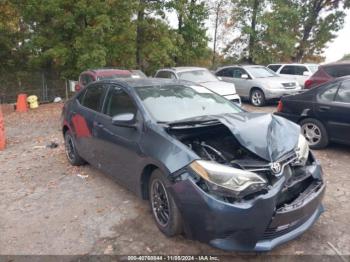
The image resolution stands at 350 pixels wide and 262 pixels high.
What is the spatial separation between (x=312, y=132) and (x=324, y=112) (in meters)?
0.50

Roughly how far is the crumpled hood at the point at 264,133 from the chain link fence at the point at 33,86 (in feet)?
50.1

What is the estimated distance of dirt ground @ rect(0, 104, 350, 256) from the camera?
3504mm

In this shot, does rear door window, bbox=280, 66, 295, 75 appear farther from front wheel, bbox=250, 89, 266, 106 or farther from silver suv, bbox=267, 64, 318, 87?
front wheel, bbox=250, 89, 266, 106

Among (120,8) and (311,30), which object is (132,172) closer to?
(120,8)

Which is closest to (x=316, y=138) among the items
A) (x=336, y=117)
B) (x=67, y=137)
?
(x=336, y=117)

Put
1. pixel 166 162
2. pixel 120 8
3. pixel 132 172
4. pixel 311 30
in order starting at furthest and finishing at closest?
pixel 311 30 → pixel 120 8 → pixel 132 172 → pixel 166 162

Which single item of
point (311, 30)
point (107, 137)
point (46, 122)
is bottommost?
point (46, 122)

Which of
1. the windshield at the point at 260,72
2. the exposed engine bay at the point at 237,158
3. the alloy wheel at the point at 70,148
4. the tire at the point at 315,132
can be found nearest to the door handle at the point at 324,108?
the tire at the point at 315,132

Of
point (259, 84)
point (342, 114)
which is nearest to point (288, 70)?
point (259, 84)

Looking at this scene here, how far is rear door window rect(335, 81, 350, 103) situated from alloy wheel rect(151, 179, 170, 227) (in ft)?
13.6

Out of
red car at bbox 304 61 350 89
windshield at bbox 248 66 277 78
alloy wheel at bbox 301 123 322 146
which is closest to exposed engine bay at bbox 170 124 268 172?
alloy wheel at bbox 301 123 322 146

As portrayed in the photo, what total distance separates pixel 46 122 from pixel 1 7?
10393 millimetres

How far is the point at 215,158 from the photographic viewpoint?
11.2 feet

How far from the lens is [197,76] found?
458 inches
